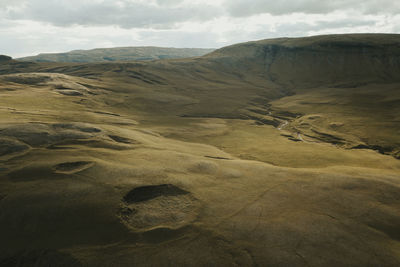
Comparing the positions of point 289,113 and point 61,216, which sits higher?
point 61,216

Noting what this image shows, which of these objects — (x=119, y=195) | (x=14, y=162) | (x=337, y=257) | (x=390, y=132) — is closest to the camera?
(x=337, y=257)

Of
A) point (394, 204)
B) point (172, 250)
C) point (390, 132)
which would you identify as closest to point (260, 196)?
point (172, 250)

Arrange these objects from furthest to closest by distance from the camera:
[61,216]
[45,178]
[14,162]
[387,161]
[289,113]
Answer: [289,113]
[387,161]
[14,162]
[45,178]
[61,216]

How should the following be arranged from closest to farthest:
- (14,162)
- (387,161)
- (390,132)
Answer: (14,162) < (387,161) < (390,132)

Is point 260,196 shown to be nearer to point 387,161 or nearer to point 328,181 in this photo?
point 328,181

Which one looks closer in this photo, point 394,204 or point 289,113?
point 394,204

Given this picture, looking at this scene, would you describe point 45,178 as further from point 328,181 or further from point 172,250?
point 328,181

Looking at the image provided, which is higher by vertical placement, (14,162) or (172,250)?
(14,162)

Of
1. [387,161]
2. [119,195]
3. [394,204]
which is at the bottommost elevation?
[387,161]

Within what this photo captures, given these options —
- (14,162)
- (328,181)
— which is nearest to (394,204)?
(328,181)
